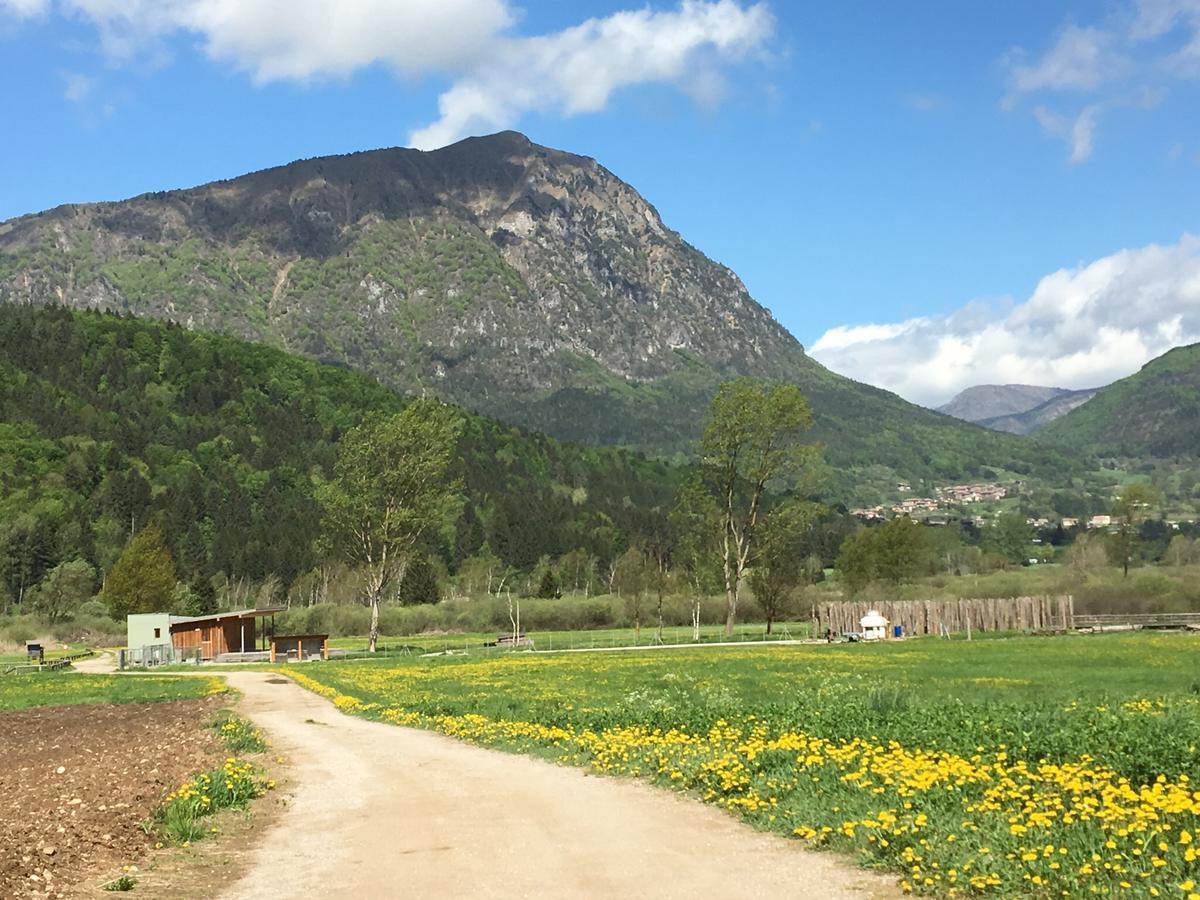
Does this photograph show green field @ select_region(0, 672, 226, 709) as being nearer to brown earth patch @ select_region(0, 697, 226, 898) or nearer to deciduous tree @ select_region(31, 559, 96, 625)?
brown earth patch @ select_region(0, 697, 226, 898)

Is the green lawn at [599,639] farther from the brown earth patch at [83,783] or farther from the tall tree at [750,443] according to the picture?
the brown earth patch at [83,783]

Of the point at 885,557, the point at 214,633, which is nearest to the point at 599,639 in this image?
the point at 214,633

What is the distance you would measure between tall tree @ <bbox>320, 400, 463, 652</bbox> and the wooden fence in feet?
111

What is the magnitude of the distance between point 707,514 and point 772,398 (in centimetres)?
1062

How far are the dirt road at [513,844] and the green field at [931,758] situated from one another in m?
0.65

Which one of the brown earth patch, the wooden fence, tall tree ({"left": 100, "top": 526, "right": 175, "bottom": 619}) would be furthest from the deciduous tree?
the brown earth patch

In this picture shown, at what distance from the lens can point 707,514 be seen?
85.1m

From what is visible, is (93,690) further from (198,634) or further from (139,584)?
(139,584)

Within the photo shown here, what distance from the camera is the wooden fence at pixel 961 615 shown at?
85.2 m

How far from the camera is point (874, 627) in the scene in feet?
272

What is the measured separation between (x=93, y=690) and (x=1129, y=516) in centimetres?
12753

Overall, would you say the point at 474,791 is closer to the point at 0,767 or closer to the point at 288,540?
the point at 0,767

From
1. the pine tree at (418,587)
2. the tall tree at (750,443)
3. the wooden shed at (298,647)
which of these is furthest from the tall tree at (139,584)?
the tall tree at (750,443)

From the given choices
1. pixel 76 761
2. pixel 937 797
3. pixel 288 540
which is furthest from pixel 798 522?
pixel 288 540
